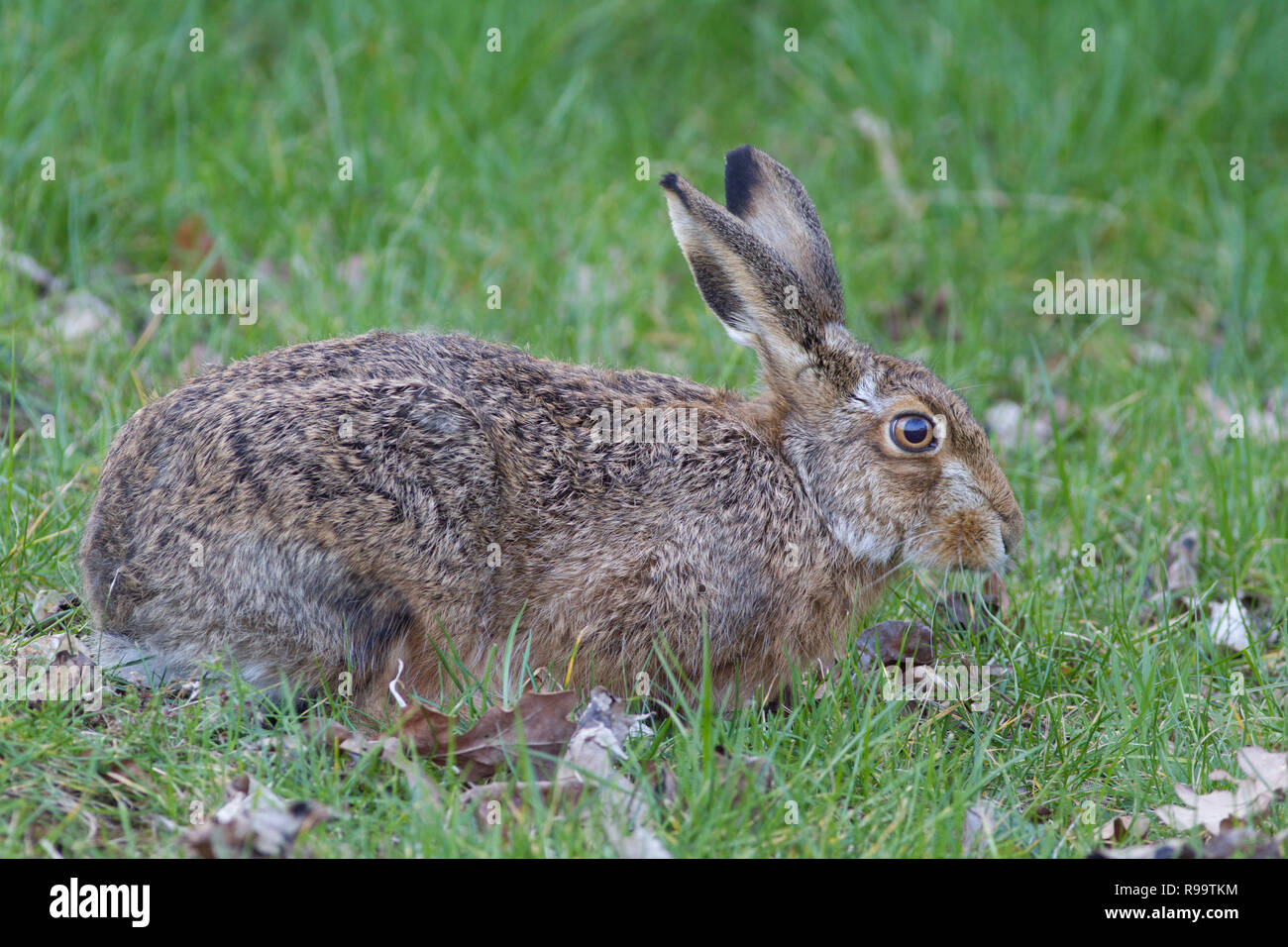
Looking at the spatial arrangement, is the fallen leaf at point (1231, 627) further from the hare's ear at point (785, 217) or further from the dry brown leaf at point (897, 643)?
the hare's ear at point (785, 217)

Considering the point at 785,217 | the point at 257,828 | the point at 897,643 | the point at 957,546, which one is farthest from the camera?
the point at 785,217

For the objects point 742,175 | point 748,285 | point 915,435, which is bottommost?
point 915,435

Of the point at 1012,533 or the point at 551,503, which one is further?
the point at 1012,533

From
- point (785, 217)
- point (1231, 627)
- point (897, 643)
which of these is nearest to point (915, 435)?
point (897, 643)

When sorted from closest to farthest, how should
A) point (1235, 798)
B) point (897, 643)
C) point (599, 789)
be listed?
point (599, 789) < point (1235, 798) < point (897, 643)

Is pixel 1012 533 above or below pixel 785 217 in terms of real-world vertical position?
below

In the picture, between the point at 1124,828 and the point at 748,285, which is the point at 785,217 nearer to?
the point at 748,285

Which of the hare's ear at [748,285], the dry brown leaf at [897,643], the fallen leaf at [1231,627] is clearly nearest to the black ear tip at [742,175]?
the hare's ear at [748,285]
